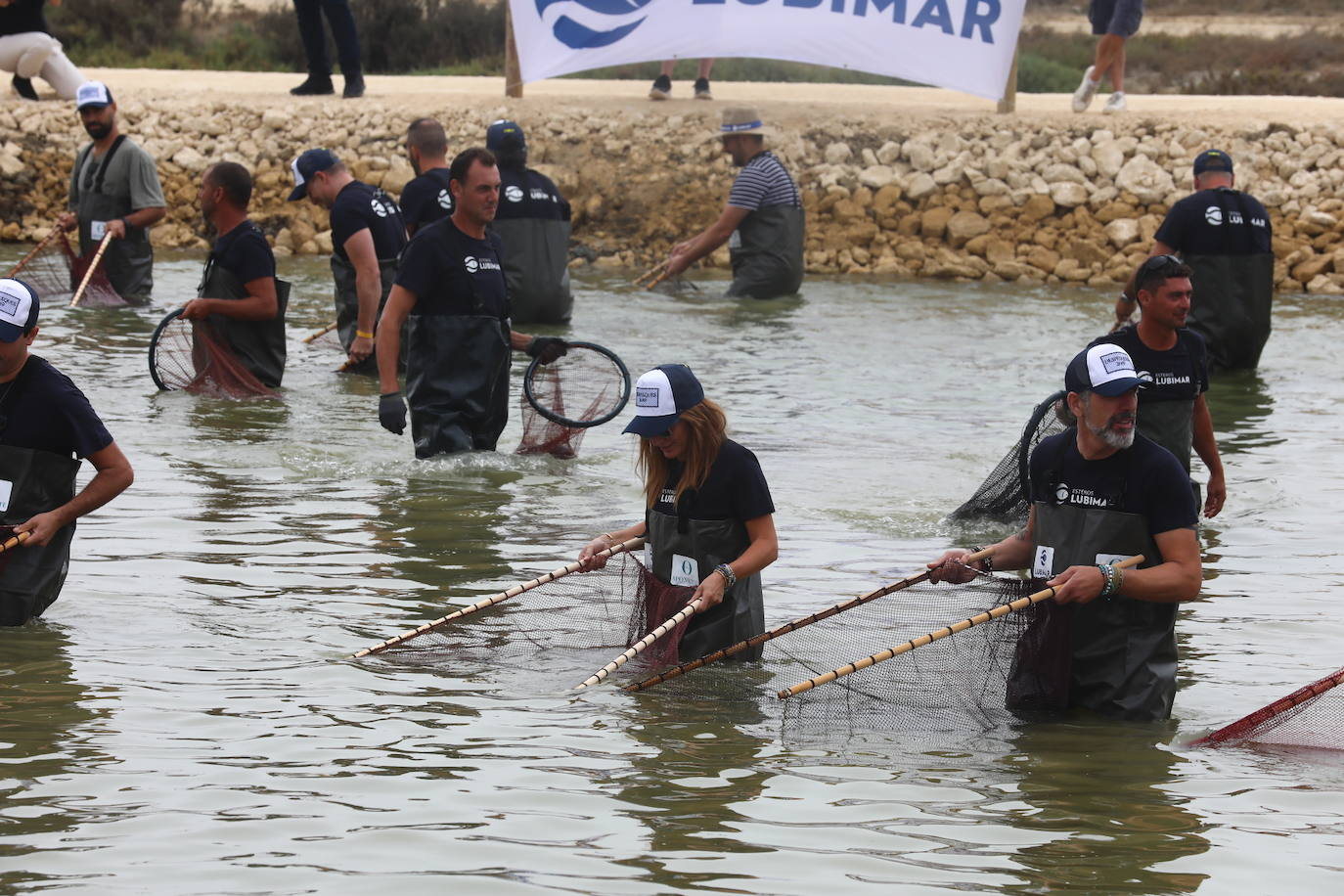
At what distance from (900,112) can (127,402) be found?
12026mm

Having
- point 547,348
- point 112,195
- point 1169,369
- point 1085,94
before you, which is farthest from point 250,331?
point 1085,94

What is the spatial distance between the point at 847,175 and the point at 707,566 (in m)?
15.1

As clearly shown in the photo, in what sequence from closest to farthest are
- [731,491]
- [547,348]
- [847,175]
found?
[731,491]
[547,348]
[847,175]

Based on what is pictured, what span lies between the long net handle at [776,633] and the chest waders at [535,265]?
350 inches

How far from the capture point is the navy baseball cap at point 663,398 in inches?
278

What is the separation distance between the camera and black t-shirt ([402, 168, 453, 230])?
531 inches

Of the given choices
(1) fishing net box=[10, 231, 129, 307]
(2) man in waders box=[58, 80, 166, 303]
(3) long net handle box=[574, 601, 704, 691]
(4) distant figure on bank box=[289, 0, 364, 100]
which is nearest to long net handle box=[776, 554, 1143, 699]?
(3) long net handle box=[574, 601, 704, 691]

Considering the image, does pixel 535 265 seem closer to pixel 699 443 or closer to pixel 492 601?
pixel 492 601

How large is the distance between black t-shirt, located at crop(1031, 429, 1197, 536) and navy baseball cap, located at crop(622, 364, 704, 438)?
1253mm

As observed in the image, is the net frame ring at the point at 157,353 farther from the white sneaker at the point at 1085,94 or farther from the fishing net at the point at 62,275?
the white sneaker at the point at 1085,94

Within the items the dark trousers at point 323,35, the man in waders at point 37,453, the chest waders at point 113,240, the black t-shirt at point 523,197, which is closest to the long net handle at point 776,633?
the man in waders at point 37,453

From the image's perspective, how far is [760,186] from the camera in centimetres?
1836

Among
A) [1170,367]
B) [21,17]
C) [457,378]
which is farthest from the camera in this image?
[21,17]

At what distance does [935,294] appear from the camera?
19844mm
